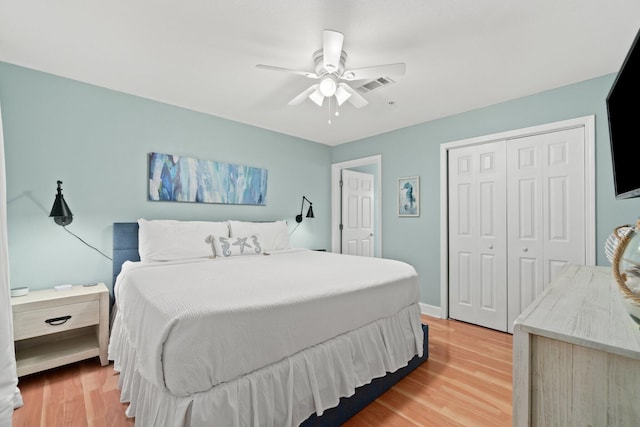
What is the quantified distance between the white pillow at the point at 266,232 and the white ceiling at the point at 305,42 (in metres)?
1.36

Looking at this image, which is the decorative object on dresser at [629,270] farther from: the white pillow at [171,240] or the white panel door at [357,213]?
the white panel door at [357,213]

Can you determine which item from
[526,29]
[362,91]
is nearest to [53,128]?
[362,91]

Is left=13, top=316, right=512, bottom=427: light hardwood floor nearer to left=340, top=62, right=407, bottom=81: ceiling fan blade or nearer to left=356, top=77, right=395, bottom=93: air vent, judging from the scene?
left=340, top=62, right=407, bottom=81: ceiling fan blade

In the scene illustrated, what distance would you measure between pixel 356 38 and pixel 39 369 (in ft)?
10.6

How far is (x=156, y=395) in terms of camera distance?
126cm

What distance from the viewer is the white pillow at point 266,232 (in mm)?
3213

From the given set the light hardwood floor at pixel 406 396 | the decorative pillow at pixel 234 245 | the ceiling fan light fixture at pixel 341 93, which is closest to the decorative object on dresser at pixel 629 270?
the light hardwood floor at pixel 406 396

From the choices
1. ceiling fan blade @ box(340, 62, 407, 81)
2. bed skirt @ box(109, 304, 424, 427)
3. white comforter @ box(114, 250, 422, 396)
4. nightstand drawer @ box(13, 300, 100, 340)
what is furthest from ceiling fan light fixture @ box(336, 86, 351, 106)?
nightstand drawer @ box(13, 300, 100, 340)

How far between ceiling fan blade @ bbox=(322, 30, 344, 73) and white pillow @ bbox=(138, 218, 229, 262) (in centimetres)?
196

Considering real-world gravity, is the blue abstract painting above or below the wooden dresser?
above

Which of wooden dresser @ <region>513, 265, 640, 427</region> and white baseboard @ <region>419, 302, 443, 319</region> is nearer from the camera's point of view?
wooden dresser @ <region>513, 265, 640, 427</region>

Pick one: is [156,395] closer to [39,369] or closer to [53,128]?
[39,369]

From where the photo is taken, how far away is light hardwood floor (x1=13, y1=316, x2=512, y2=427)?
5.56ft

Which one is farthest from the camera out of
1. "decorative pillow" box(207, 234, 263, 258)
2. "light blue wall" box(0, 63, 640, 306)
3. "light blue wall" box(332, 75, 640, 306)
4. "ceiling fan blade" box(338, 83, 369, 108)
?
"decorative pillow" box(207, 234, 263, 258)
